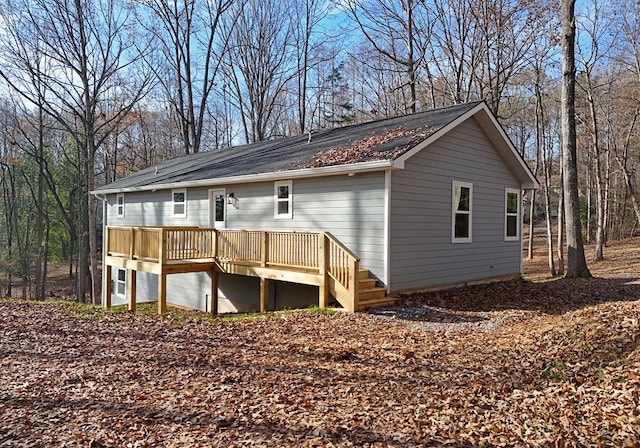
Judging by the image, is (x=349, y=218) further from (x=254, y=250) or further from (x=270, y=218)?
Result: (x=270, y=218)

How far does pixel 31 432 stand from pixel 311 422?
2.45m

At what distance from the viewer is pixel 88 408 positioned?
4254mm

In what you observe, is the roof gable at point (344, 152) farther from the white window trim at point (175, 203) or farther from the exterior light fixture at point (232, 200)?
the exterior light fixture at point (232, 200)

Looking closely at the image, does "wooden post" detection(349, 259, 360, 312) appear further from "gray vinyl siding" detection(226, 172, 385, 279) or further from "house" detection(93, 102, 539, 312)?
"gray vinyl siding" detection(226, 172, 385, 279)

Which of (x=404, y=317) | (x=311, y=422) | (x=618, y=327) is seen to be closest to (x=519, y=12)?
(x=404, y=317)

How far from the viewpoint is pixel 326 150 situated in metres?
11.9

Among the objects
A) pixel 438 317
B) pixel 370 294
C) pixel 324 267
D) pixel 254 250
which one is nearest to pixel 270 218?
pixel 254 250

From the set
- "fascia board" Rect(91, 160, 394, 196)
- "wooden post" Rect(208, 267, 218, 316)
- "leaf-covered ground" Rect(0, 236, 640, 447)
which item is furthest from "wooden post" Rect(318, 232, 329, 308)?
"wooden post" Rect(208, 267, 218, 316)

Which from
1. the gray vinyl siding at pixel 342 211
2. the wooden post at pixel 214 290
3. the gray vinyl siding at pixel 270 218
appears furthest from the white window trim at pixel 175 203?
the gray vinyl siding at pixel 342 211

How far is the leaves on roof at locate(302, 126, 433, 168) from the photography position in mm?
9586

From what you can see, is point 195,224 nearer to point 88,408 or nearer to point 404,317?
point 404,317

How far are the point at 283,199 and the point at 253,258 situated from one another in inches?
74.9

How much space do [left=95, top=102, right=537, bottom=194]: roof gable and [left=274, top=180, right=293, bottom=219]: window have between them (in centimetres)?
45

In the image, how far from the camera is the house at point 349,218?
959 cm
